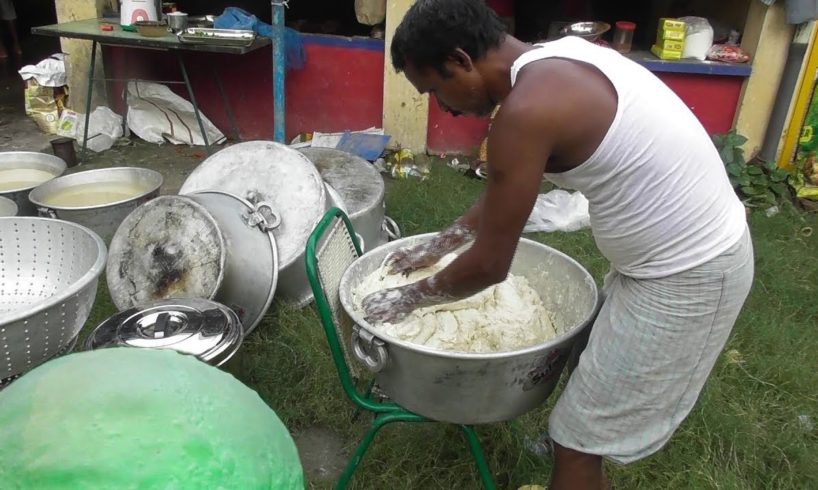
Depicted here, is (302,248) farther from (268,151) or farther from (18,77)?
(18,77)

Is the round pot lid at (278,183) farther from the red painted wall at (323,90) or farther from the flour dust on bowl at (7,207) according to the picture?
the red painted wall at (323,90)

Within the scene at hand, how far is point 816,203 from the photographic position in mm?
4672

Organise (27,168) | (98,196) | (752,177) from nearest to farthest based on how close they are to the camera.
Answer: (98,196) → (27,168) → (752,177)

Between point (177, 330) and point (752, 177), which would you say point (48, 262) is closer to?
point (177, 330)

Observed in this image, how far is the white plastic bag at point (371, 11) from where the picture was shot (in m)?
4.97

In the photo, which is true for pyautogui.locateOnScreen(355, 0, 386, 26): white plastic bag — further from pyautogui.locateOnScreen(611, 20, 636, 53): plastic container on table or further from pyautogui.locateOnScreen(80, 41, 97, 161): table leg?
pyautogui.locateOnScreen(80, 41, 97, 161): table leg

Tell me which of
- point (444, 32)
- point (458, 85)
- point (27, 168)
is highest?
point (444, 32)

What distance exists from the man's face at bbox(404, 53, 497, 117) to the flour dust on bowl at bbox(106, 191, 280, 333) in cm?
139

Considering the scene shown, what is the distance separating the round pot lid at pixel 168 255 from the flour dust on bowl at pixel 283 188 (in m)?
0.37

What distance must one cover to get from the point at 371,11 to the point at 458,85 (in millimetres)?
3781

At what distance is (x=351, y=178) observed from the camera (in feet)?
12.1

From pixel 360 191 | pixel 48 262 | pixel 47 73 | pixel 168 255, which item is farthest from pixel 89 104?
pixel 48 262

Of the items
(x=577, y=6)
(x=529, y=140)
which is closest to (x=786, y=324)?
(x=529, y=140)

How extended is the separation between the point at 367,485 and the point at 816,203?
163 inches
